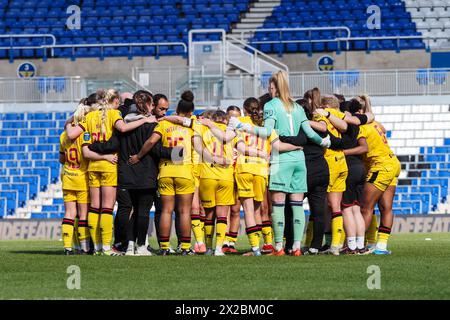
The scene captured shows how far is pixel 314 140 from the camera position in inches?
533

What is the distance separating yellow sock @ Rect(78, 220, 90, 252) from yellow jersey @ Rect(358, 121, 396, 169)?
3.68m

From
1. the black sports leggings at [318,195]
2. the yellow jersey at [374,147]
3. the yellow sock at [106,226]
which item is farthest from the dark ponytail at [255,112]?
the yellow sock at [106,226]

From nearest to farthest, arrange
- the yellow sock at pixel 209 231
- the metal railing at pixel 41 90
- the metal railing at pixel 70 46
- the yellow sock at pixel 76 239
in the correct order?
1. the yellow sock at pixel 209 231
2. the yellow sock at pixel 76 239
3. the metal railing at pixel 41 90
4. the metal railing at pixel 70 46

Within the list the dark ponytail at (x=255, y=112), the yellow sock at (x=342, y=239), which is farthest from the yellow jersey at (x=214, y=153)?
the yellow sock at (x=342, y=239)

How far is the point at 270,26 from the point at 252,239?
23198 millimetres

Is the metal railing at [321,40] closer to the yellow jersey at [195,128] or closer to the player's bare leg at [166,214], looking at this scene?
the yellow jersey at [195,128]

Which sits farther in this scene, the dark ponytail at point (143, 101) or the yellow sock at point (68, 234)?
the yellow sock at point (68, 234)

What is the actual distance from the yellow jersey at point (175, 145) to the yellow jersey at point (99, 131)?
22.9 inches

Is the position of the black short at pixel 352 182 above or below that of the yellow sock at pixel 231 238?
above

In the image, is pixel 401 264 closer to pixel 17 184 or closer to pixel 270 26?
pixel 17 184

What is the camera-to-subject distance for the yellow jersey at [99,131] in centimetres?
1405

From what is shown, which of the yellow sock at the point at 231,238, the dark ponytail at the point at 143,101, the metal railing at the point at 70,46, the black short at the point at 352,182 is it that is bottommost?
the yellow sock at the point at 231,238

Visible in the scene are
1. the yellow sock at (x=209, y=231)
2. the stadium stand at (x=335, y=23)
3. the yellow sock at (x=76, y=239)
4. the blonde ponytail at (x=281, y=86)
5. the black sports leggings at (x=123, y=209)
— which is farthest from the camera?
the stadium stand at (x=335, y=23)
